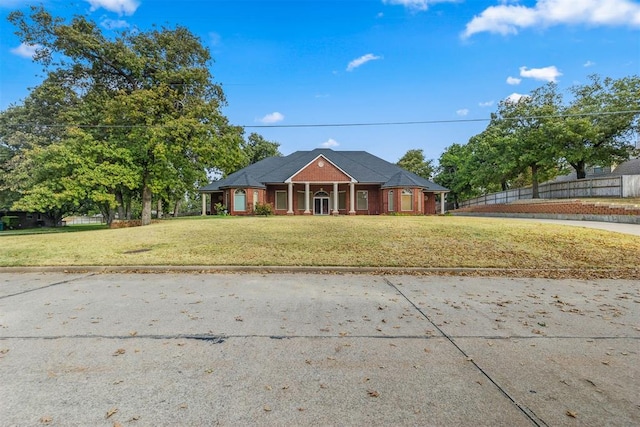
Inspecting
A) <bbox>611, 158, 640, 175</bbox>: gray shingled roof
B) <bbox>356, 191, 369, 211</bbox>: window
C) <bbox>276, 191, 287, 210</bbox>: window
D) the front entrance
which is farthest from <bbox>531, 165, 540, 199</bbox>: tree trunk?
<bbox>276, 191, 287, 210</bbox>: window

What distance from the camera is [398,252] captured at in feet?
34.1

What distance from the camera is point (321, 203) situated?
31.6m

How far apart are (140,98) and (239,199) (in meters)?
11.6

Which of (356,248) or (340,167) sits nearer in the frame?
(356,248)

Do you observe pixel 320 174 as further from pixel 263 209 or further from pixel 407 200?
pixel 407 200

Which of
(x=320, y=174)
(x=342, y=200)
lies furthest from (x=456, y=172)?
(x=320, y=174)

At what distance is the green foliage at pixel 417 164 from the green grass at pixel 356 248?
34.5 m

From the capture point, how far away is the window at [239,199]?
28.4 m

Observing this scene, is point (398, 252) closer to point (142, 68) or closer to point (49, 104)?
point (142, 68)

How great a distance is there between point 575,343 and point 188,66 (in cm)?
2457

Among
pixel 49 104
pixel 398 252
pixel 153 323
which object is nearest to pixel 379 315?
pixel 153 323

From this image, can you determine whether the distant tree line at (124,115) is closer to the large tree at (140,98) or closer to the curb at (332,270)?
the large tree at (140,98)

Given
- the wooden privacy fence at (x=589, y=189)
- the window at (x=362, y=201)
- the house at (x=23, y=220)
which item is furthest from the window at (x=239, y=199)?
the wooden privacy fence at (x=589, y=189)

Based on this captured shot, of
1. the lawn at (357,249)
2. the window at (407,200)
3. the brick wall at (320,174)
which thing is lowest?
the lawn at (357,249)
